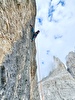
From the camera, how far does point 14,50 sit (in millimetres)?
10844

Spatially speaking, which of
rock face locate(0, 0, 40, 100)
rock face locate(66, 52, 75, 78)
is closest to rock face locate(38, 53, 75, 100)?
rock face locate(66, 52, 75, 78)

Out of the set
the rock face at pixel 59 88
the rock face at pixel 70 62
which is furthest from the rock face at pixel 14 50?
the rock face at pixel 70 62

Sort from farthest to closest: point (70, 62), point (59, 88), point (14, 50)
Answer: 1. point (70, 62)
2. point (59, 88)
3. point (14, 50)

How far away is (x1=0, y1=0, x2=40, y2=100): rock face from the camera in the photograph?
949 centimetres

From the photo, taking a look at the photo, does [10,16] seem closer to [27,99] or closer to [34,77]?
[27,99]

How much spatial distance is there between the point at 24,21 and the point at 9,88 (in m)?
5.17

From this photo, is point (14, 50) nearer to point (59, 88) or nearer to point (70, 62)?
point (59, 88)

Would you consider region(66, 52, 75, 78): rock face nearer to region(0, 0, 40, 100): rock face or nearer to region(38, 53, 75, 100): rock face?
region(38, 53, 75, 100): rock face

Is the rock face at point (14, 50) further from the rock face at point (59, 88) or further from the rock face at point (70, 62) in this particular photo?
the rock face at point (70, 62)

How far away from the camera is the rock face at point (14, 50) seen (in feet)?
31.1

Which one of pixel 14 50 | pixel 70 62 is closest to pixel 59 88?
pixel 70 62

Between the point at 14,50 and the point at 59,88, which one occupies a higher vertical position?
the point at 59,88

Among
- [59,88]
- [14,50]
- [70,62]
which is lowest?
[14,50]

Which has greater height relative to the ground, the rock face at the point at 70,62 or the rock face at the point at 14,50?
the rock face at the point at 70,62
